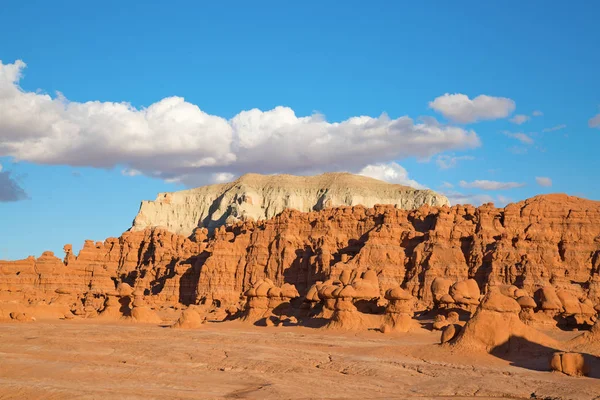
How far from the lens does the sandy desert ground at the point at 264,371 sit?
64.6 ft

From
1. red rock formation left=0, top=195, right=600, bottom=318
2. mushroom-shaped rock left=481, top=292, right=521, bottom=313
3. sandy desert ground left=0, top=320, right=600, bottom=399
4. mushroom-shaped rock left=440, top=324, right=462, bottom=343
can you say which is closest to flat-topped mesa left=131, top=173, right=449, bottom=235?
red rock formation left=0, top=195, right=600, bottom=318

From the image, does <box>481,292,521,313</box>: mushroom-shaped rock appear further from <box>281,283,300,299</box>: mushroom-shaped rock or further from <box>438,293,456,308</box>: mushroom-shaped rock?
<box>281,283,300,299</box>: mushroom-shaped rock

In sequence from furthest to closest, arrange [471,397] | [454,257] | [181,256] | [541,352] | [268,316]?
[181,256] < [454,257] < [268,316] < [541,352] < [471,397]

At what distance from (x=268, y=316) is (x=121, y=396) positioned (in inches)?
1246

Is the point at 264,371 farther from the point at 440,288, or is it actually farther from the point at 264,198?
the point at 264,198

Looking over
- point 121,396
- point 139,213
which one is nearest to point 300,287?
point 121,396

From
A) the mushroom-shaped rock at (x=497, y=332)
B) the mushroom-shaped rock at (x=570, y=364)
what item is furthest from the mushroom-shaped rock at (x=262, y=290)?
the mushroom-shaped rock at (x=570, y=364)

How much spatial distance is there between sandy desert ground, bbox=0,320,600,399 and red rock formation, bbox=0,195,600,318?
2514cm

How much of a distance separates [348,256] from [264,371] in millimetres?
53203

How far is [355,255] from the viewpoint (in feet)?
248

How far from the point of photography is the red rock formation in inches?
2603

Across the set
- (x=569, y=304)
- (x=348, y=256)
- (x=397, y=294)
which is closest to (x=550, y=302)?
(x=569, y=304)

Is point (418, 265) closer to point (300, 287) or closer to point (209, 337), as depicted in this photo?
point (300, 287)

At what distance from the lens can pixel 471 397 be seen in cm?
1897
